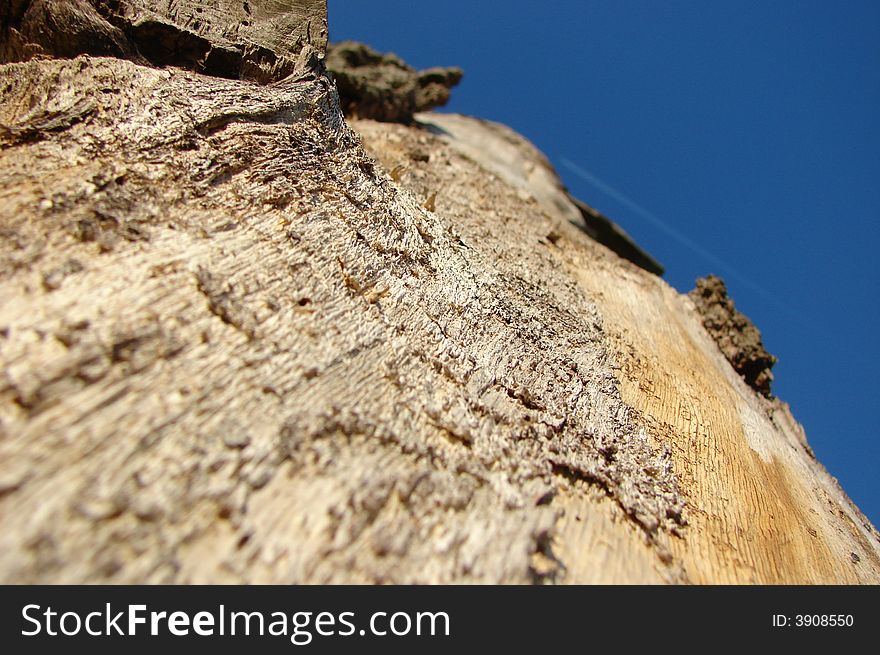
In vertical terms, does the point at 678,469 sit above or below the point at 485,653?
above

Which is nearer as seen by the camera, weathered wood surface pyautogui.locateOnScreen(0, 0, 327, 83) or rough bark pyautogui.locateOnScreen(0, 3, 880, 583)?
rough bark pyautogui.locateOnScreen(0, 3, 880, 583)

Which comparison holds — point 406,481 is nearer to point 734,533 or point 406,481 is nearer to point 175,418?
point 175,418

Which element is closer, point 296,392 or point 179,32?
point 296,392

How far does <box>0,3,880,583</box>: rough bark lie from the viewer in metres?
1.07

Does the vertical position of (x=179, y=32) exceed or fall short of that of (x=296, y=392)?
it exceeds it

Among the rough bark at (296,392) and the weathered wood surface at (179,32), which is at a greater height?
the weathered wood surface at (179,32)

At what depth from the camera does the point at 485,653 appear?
122 cm

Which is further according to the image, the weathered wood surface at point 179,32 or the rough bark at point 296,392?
the weathered wood surface at point 179,32

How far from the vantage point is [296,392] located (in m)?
1.36

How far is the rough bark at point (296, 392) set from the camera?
107cm

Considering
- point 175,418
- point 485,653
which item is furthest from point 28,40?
point 485,653

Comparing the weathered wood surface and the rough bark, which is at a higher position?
the weathered wood surface

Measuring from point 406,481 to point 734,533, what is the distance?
1379mm

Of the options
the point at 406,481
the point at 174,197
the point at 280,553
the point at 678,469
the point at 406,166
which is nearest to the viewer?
the point at 280,553
